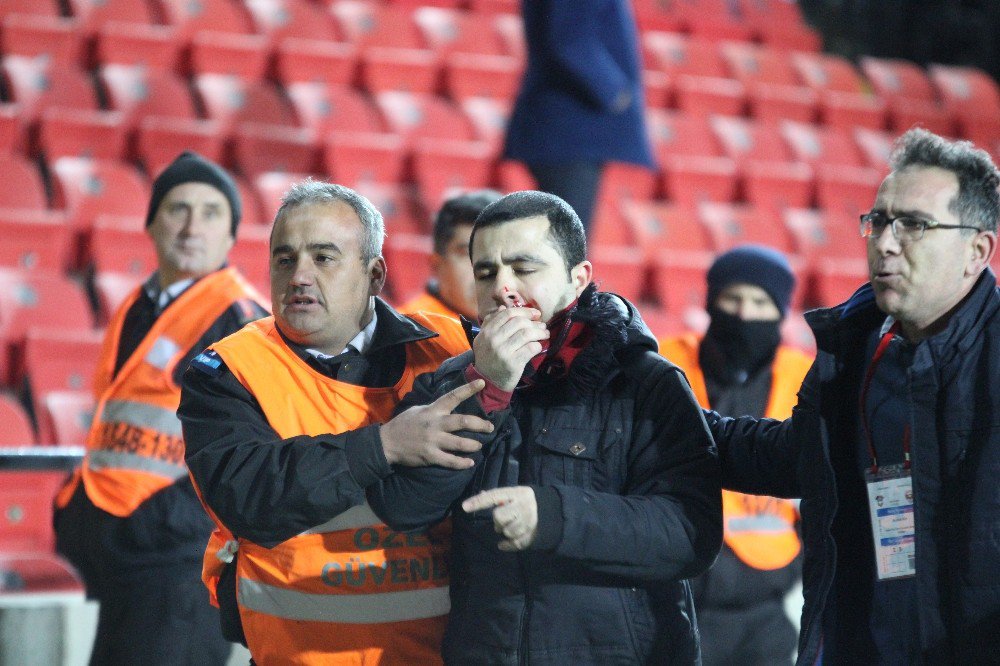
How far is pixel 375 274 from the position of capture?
2.21 metres

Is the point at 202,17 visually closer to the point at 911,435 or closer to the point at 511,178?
the point at 511,178

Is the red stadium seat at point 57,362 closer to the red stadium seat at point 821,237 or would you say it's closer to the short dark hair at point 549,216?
the short dark hair at point 549,216

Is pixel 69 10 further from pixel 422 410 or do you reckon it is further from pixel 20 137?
pixel 422 410

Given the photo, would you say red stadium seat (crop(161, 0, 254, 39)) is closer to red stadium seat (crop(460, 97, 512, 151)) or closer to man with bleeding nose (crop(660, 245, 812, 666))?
red stadium seat (crop(460, 97, 512, 151))

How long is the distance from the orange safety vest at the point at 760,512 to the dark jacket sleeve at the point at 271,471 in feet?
4.63

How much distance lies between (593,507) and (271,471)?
0.47 meters

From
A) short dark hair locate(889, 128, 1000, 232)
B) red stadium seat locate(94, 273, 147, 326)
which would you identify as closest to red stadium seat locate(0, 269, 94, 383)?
red stadium seat locate(94, 273, 147, 326)

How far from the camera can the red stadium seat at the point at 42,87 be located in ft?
19.3

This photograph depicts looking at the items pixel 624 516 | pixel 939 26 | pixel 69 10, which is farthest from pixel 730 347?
pixel 939 26

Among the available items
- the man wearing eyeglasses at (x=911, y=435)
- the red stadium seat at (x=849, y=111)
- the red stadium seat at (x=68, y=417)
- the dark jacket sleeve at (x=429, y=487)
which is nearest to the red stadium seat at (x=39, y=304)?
the red stadium seat at (x=68, y=417)

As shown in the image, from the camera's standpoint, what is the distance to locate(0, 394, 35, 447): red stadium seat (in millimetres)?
4051

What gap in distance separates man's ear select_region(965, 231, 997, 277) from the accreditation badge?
31 centimetres

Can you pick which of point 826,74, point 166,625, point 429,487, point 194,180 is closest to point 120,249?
point 194,180

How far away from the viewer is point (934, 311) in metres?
1.90
